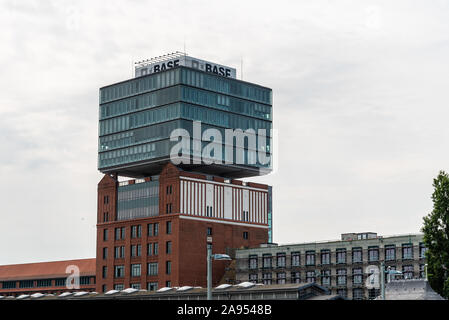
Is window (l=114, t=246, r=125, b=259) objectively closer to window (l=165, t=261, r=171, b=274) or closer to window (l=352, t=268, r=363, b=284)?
window (l=165, t=261, r=171, b=274)

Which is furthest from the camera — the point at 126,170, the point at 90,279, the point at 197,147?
the point at 90,279

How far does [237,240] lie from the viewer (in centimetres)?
16412

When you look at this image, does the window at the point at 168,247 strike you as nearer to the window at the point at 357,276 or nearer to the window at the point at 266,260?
the window at the point at 266,260

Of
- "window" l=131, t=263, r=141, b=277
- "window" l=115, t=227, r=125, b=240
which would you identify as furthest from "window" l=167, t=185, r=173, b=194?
"window" l=131, t=263, r=141, b=277

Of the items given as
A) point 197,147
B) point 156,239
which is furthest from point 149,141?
point 156,239

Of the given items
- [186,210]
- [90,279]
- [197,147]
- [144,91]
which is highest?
[144,91]

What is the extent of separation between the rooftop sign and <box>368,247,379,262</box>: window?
50784 mm

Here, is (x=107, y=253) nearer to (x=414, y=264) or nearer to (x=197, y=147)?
(x=197, y=147)

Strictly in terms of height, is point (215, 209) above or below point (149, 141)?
below

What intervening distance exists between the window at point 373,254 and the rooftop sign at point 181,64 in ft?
167

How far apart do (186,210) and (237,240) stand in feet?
47.0

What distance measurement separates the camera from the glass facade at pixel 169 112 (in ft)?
516

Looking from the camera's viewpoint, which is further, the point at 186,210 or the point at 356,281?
the point at 186,210

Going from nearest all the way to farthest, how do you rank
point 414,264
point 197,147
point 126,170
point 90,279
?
1. point 414,264
2. point 197,147
3. point 126,170
4. point 90,279
